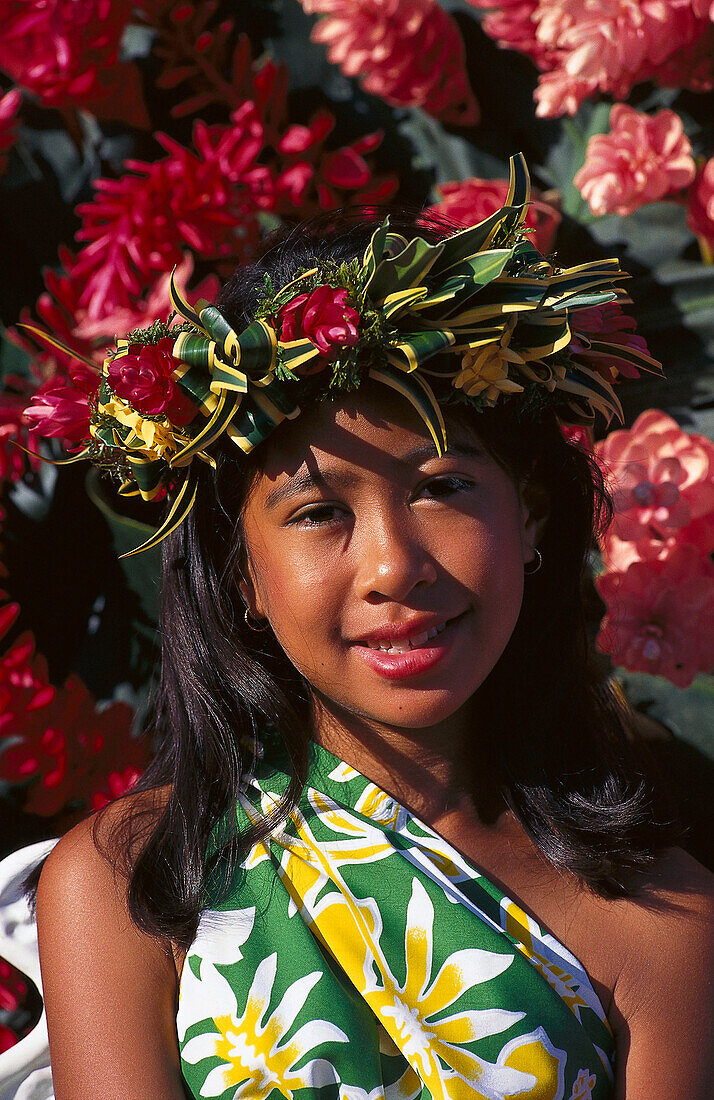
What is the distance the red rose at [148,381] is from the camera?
4.55 feet

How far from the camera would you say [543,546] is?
6.01 ft

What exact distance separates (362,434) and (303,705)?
538mm

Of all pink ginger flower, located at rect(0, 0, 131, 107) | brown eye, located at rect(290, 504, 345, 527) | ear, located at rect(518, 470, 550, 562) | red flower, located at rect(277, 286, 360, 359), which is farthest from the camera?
pink ginger flower, located at rect(0, 0, 131, 107)

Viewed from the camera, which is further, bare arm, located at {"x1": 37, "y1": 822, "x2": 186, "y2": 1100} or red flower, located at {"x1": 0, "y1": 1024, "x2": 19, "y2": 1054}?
red flower, located at {"x1": 0, "y1": 1024, "x2": 19, "y2": 1054}

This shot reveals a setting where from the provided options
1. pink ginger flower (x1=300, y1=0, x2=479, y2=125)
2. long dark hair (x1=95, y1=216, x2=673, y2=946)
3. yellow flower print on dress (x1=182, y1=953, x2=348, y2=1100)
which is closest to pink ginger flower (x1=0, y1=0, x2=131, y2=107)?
pink ginger flower (x1=300, y1=0, x2=479, y2=125)

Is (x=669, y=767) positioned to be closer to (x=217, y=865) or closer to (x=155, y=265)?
(x=217, y=865)

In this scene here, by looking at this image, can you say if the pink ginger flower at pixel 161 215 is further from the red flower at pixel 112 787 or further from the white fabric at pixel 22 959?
the white fabric at pixel 22 959

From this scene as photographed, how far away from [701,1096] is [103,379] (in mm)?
1325

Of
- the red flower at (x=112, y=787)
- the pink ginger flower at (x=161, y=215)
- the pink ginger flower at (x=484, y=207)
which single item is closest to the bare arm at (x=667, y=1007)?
the red flower at (x=112, y=787)

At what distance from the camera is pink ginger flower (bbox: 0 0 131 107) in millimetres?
2057

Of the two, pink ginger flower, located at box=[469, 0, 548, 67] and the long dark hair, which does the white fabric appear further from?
pink ginger flower, located at box=[469, 0, 548, 67]

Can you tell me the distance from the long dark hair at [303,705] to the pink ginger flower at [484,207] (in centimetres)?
49

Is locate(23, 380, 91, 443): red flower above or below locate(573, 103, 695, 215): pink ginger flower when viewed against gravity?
above

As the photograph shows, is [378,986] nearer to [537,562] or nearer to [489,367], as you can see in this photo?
[537,562]
